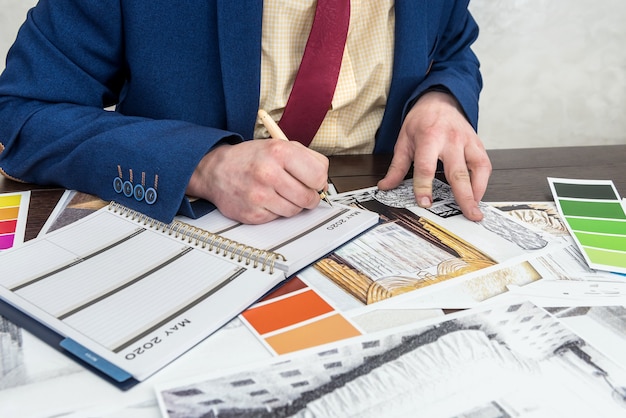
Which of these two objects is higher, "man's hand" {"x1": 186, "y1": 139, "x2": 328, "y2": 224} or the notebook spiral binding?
"man's hand" {"x1": 186, "y1": 139, "x2": 328, "y2": 224}

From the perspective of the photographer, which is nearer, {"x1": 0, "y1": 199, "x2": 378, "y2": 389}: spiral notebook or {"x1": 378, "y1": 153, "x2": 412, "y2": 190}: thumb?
{"x1": 0, "y1": 199, "x2": 378, "y2": 389}: spiral notebook

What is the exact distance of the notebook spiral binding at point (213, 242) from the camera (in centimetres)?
53

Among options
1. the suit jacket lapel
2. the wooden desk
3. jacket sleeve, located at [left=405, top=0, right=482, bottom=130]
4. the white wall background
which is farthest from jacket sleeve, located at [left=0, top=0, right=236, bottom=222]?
the white wall background

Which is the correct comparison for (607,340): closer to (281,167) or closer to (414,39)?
(281,167)

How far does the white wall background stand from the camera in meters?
1.75

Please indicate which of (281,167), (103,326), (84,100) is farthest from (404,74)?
(103,326)

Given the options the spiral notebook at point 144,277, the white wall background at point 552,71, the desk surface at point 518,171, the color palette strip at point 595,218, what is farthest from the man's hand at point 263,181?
the white wall background at point 552,71

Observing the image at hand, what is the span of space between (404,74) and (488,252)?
0.41 m

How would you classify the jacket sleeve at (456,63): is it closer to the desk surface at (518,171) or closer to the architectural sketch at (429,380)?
the desk surface at (518,171)

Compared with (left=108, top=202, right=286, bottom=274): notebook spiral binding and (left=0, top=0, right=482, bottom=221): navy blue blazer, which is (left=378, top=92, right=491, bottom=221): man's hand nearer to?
(left=0, top=0, right=482, bottom=221): navy blue blazer

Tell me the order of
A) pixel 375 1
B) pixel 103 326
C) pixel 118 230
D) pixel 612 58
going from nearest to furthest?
pixel 103 326
pixel 118 230
pixel 375 1
pixel 612 58

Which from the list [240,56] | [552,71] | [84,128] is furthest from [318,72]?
[552,71]

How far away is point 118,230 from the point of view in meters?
0.59

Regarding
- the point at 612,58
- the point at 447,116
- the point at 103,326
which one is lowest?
the point at 103,326
